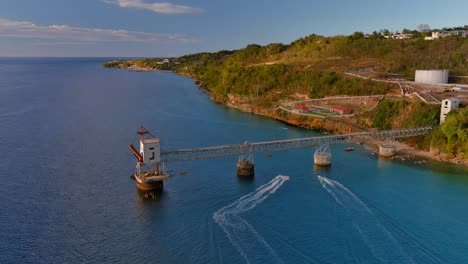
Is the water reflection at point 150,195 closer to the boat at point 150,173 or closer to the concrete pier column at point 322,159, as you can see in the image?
the boat at point 150,173

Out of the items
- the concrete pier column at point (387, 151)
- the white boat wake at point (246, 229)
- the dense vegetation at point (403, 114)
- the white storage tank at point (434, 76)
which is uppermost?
the white storage tank at point (434, 76)

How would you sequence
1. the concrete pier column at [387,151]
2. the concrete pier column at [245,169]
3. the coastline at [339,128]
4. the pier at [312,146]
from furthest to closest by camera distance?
the concrete pier column at [387,151], the coastline at [339,128], the pier at [312,146], the concrete pier column at [245,169]

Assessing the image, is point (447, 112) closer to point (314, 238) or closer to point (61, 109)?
point (314, 238)

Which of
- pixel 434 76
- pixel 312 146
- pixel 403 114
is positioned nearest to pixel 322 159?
pixel 312 146

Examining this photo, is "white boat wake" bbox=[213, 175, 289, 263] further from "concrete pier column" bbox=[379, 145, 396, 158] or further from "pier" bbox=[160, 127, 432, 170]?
"concrete pier column" bbox=[379, 145, 396, 158]

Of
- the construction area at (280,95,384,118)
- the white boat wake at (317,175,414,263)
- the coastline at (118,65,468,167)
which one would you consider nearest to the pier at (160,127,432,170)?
the coastline at (118,65,468,167)

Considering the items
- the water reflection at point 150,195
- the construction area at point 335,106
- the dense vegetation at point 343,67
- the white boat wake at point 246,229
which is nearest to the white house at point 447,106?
the construction area at point 335,106

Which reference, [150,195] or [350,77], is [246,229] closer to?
[150,195]
